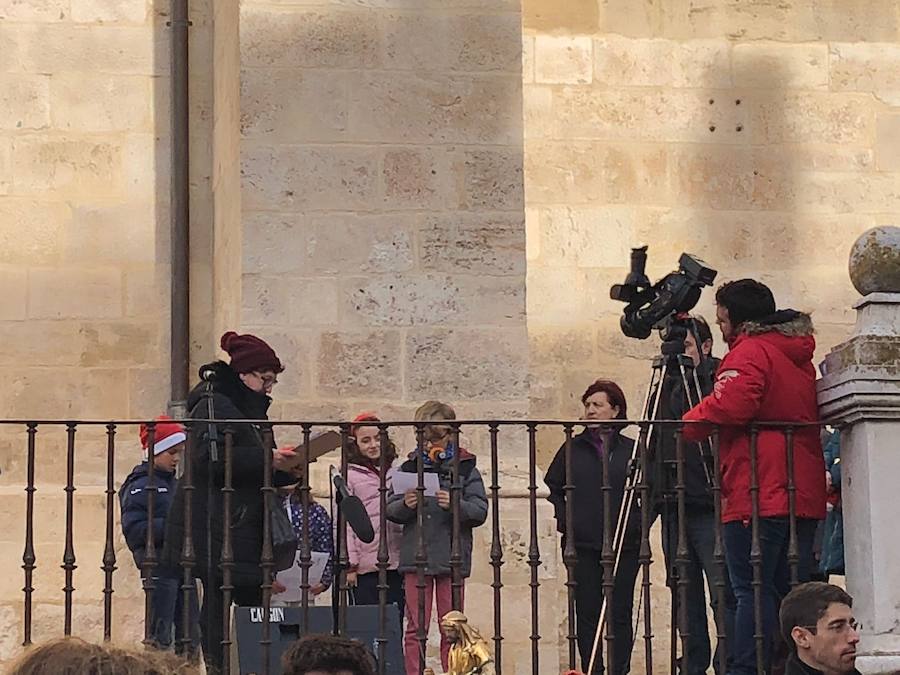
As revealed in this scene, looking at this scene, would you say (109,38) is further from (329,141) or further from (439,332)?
(439,332)

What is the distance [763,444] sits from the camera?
7711mm

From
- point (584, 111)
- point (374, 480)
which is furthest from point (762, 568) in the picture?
point (584, 111)

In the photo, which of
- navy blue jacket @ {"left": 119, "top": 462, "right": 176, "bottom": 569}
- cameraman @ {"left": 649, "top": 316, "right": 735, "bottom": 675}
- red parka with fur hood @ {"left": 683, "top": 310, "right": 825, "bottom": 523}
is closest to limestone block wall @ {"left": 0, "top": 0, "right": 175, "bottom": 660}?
navy blue jacket @ {"left": 119, "top": 462, "right": 176, "bottom": 569}

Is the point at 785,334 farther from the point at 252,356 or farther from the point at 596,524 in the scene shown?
→ the point at 252,356

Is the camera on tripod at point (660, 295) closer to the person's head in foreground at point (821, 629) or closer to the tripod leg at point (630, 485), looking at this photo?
the tripod leg at point (630, 485)

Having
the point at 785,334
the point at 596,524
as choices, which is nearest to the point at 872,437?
the point at 785,334

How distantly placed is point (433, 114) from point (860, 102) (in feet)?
10.4

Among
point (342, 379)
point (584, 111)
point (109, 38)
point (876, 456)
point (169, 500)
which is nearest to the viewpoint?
point (876, 456)

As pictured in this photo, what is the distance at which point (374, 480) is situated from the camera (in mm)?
8430

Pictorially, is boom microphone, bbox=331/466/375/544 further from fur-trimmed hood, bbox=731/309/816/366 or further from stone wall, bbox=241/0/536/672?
stone wall, bbox=241/0/536/672

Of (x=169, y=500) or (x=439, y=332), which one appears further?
(x=439, y=332)

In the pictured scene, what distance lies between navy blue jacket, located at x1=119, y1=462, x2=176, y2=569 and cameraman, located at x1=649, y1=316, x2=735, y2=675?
1839 mm

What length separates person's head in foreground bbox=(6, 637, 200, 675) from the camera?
10.9ft

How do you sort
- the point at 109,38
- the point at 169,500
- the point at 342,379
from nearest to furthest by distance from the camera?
the point at 169,500 → the point at 342,379 → the point at 109,38
